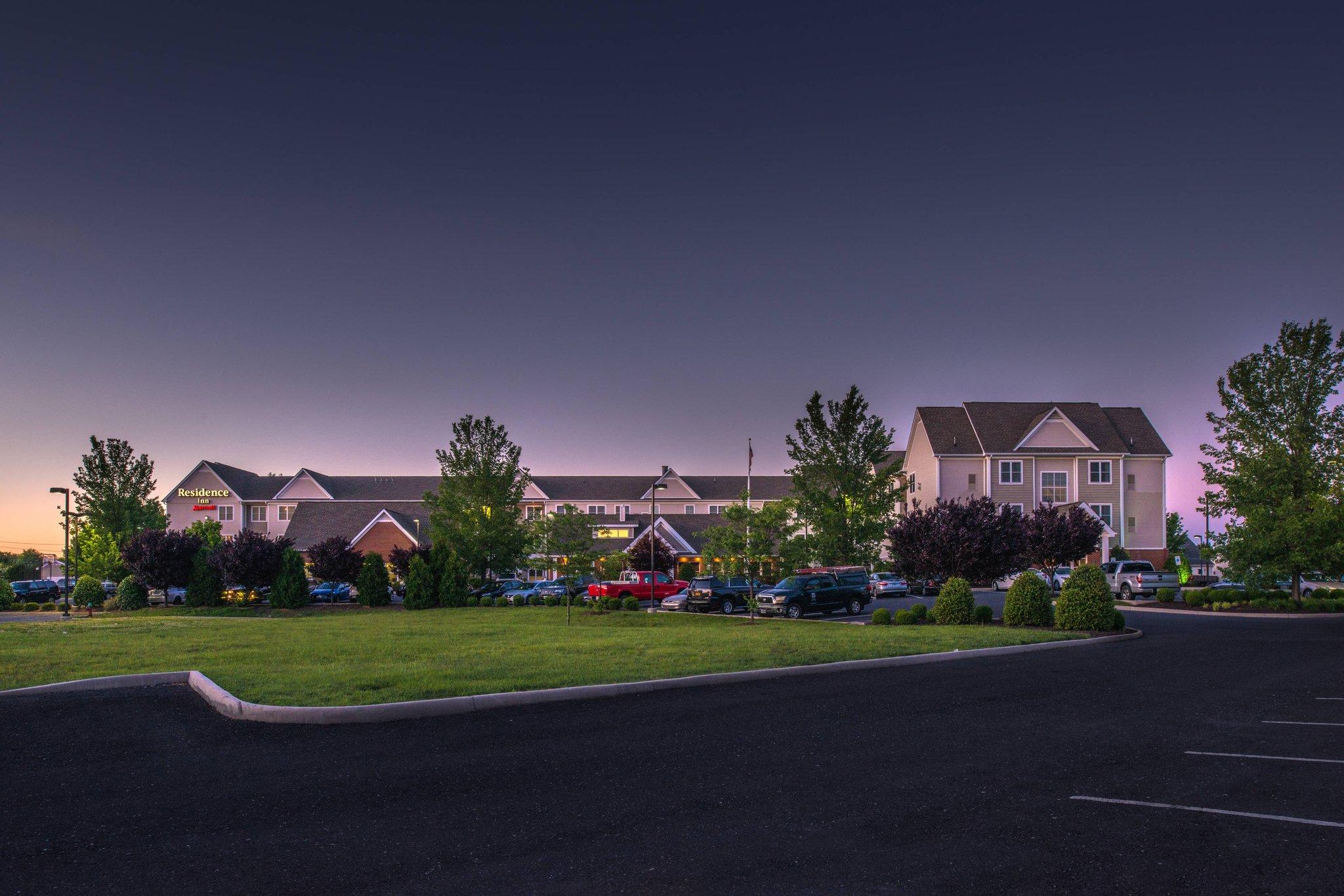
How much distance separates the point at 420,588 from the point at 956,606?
85.8ft

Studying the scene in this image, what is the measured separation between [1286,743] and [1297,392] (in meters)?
30.0

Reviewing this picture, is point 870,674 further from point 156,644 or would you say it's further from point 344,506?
point 344,506

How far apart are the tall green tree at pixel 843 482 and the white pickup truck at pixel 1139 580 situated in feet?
36.9

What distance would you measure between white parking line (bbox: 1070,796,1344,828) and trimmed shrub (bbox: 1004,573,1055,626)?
59.7ft

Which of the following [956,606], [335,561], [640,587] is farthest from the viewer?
[335,561]

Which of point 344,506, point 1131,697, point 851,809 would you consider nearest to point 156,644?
point 851,809

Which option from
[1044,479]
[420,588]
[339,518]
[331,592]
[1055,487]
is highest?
[1044,479]

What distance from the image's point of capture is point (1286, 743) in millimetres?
9016

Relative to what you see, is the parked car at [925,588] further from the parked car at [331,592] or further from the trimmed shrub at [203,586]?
the trimmed shrub at [203,586]

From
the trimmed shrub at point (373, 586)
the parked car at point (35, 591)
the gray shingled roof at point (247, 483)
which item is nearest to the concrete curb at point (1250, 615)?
the trimmed shrub at point (373, 586)

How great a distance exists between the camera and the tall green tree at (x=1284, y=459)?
103 feet

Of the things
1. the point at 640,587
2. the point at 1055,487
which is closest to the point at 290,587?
the point at 640,587

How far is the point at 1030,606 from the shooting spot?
78.7 feet

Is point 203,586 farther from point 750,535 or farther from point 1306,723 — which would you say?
point 1306,723
